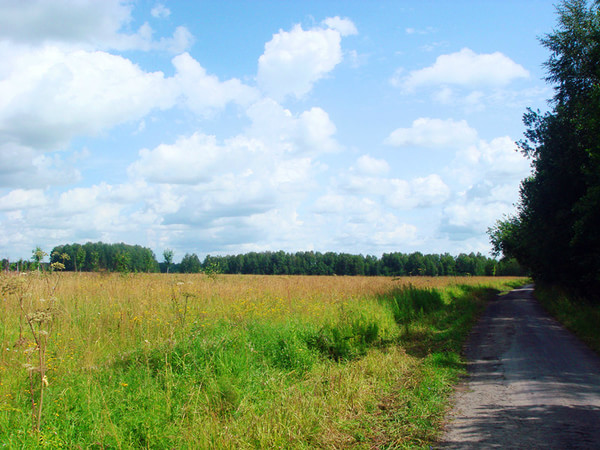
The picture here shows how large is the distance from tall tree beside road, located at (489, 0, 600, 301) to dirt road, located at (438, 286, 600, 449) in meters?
7.94

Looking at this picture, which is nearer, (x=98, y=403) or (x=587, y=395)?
(x=98, y=403)

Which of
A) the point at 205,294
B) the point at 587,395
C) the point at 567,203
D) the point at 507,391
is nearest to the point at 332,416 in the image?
the point at 507,391

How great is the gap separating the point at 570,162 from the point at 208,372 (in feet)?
66.2

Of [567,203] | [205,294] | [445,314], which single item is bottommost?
[445,314]

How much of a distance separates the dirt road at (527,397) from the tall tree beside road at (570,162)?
7.94 metres

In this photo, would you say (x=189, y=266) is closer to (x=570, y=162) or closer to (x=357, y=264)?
(x=570, y=162)

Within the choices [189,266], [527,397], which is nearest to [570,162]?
[527,397]

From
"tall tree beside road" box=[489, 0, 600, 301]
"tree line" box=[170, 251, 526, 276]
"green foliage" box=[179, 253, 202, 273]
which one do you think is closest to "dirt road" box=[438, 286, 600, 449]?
"tall tree beside road" box=[489, 0, 600, 301]

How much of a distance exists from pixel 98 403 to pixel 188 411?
1186 millimetres

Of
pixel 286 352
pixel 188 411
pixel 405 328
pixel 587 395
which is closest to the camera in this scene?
pixel 188 411

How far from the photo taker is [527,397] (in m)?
6.29

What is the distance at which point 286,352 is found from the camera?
7824mm

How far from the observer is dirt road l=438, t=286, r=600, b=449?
4746 millimetres

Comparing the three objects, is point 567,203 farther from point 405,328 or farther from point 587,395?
point 587,395
